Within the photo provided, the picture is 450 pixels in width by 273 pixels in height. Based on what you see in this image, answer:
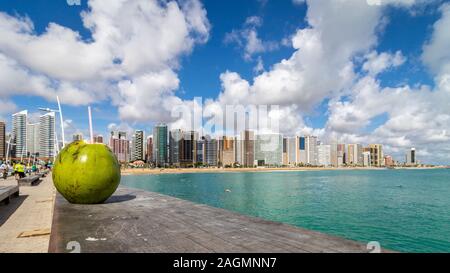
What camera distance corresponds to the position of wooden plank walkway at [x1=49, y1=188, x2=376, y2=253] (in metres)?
4.70

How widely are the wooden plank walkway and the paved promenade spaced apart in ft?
4.98

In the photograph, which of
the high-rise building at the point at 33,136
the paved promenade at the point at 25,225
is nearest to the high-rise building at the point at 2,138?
the high-rise building at the point at 33,136

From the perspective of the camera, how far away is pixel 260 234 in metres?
5.59

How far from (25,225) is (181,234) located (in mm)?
8892

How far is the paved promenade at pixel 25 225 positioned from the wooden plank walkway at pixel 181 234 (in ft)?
4.98

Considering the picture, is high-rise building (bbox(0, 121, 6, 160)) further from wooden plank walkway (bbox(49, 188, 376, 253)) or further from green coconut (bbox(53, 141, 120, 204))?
wooden plank walkway (bbox(49, 188, 376, 253))

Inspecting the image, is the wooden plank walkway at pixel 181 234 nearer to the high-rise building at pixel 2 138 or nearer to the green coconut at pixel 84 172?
the green coconut at pixel 84 172

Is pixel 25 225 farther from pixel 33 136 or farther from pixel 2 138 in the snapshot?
pixel 2 138

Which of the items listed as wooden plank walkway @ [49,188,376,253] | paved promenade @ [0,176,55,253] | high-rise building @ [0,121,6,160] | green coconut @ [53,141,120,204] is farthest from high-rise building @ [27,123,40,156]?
wooden plank walkway @ [49,188,376,253]

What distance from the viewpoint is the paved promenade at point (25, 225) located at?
27.1 feet

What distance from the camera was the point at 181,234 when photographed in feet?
18.5
